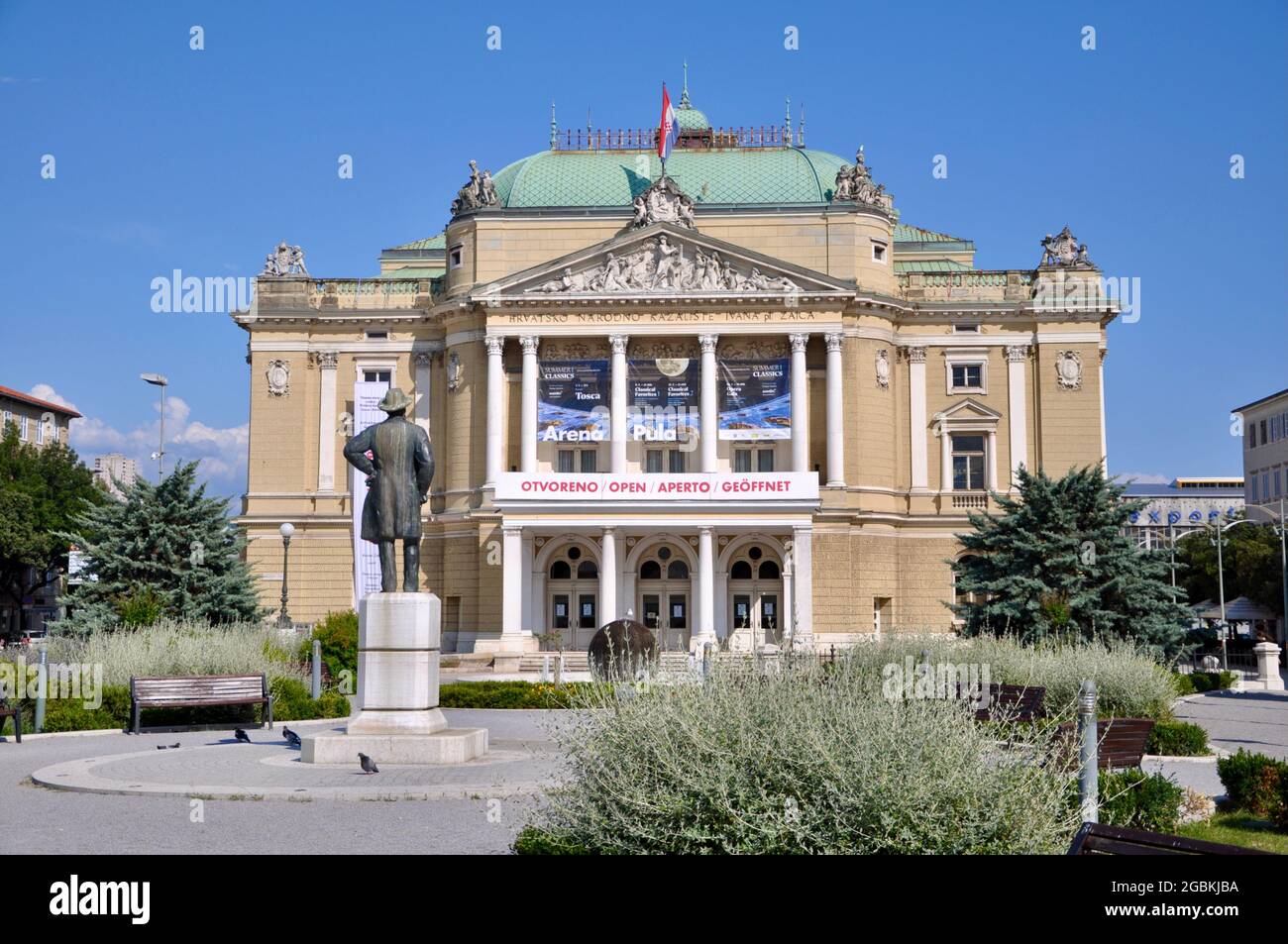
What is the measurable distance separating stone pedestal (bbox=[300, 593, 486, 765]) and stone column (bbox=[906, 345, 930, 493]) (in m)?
46.5

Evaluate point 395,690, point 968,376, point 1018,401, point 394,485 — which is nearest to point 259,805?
point 395,690

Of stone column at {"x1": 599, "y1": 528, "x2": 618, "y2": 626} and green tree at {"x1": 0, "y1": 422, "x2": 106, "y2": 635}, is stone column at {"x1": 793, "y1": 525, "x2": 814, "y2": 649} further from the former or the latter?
green tree at {"x1": 0, "y1": 422, "x2": 106, "y2": 635}

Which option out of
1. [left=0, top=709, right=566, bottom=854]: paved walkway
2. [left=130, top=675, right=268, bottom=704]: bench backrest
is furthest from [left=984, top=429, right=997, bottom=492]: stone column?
[left=0, top=709, right=566, bottom=854]: paved walkway

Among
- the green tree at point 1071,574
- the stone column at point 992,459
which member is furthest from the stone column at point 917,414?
the green tree at point 1071,574

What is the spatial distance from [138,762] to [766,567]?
42.8 m

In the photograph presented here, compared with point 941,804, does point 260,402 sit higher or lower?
higher

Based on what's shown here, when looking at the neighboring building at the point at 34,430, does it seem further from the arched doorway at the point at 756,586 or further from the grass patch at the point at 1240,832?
the grass patch at the point at 1240,832

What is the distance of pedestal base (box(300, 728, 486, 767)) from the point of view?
19375 mm

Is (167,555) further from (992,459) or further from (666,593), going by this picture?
(992,459)

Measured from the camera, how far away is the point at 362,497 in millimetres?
59781

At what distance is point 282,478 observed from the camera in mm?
64625
